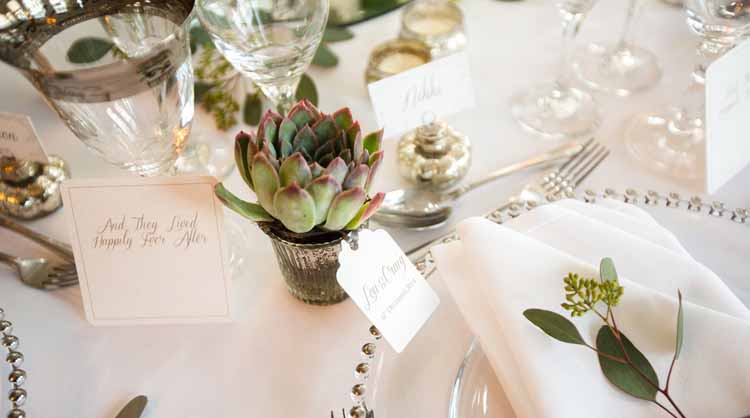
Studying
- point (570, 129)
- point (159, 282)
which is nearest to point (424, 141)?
point (570, 129)

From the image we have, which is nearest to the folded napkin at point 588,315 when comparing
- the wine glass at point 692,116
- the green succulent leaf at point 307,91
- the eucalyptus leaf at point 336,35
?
the wine glass at point 692,116

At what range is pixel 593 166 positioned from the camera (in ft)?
2.16

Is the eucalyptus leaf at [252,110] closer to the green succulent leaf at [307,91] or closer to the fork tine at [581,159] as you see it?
the green succulent leaf at [307,91]

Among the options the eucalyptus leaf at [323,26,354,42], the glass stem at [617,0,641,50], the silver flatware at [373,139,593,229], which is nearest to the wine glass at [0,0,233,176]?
the silver flatware at [373,139,593,229]

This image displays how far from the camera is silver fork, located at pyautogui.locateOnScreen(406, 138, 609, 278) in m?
0.57

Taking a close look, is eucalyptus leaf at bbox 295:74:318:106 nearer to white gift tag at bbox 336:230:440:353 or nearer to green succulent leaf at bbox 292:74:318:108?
green succulent leaf at bbox 292:74:318:108

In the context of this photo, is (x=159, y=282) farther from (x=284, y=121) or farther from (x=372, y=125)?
(x=372, y=125)

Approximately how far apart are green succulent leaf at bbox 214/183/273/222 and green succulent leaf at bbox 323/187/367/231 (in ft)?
0.16

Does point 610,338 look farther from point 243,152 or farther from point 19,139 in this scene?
point 19,139

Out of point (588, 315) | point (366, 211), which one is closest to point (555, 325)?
point (588, 315)

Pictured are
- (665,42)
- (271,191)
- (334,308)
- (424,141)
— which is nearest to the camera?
(271,191)

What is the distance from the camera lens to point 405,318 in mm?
454

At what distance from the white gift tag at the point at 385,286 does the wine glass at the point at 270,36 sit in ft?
0.70

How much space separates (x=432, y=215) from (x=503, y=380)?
21 cm
